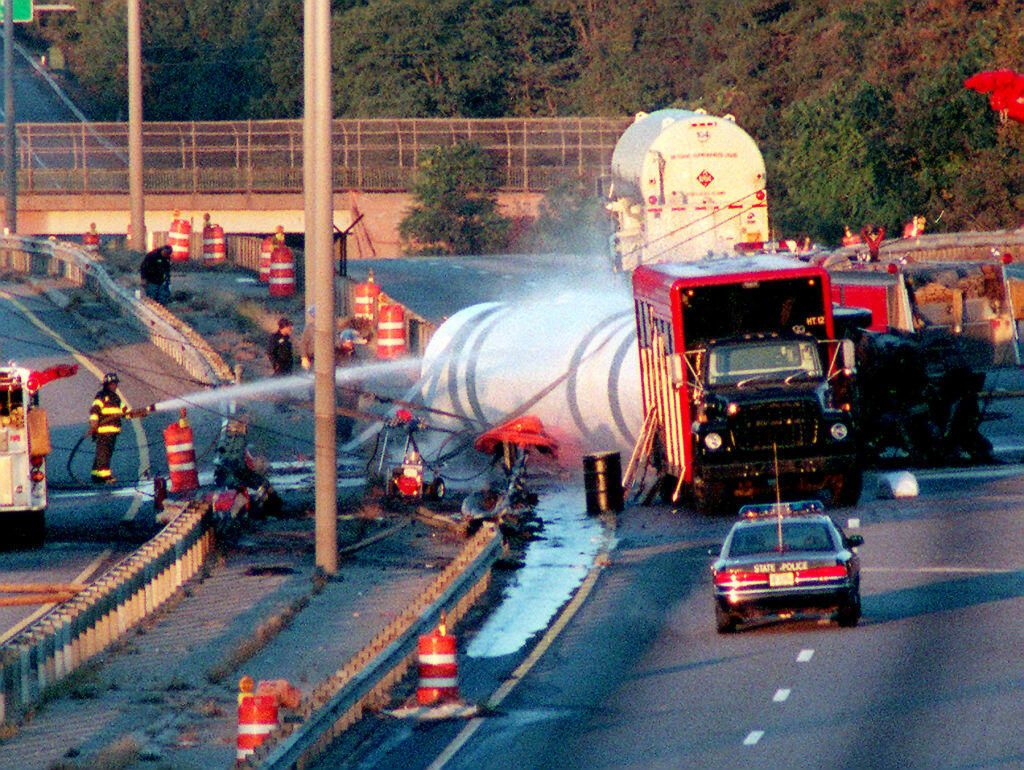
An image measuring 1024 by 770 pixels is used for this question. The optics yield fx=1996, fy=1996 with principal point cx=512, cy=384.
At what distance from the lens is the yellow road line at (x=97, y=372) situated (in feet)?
97.6

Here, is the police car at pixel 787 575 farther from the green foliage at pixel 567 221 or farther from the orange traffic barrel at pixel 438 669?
the green foliage at pixel 567 221

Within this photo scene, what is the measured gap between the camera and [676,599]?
73.8 ft

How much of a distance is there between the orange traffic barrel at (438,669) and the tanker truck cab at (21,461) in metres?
10.3

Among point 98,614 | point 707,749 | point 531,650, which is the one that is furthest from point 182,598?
point 707,749

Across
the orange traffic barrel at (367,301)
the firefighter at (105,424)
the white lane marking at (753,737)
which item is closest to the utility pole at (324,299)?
the firefighter at (105,424)

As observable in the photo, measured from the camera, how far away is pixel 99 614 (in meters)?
19.3

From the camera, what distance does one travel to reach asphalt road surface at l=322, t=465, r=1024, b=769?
15188 millimetres

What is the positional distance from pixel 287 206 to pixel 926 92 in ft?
93.9

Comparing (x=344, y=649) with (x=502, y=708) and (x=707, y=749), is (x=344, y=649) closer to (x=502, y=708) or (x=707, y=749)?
(x=502, y=708)

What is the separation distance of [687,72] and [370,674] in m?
86.9

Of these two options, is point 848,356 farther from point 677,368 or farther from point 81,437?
point 81,437

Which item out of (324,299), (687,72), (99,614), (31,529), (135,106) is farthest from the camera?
(687,72)

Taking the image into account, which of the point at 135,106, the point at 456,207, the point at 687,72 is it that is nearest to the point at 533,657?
the point at 135,106

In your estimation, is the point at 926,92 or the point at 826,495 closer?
the point at 826,495
